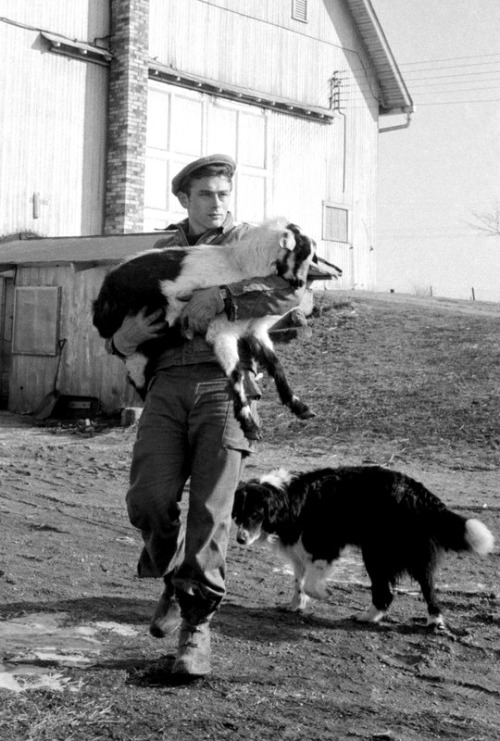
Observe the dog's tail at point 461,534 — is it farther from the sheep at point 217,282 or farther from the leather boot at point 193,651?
the leather boot at point 193,651

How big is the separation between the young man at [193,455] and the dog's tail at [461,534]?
1512mm

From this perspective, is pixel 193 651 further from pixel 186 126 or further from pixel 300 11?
pixel 300 11

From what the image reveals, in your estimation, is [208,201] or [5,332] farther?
[5,332]

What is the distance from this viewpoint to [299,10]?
25.8 m

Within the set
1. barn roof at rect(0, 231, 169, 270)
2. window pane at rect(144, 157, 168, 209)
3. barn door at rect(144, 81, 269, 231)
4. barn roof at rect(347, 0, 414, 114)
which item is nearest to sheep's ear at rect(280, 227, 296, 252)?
barn roof at rect(0, 231, 169, 270)

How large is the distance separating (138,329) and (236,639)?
1.64 m

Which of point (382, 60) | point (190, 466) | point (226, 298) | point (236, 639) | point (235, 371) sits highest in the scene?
point (382, 60)

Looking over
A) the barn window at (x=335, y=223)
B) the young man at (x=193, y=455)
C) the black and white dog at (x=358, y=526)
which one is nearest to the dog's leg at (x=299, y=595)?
the black and white dog at (x=358, y=526)

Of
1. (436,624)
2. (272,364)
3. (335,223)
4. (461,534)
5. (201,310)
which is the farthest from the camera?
(335,223)

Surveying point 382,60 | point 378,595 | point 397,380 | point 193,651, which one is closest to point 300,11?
point 382,60

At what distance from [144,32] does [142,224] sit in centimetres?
443

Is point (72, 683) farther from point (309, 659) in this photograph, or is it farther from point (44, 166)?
point (44, 166)

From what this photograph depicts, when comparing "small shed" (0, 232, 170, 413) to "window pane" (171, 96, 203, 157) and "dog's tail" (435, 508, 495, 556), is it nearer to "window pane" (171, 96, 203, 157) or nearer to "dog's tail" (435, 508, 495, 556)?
"window pane" (171, 96, 203, 157)

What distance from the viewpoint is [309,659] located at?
4574 mm
